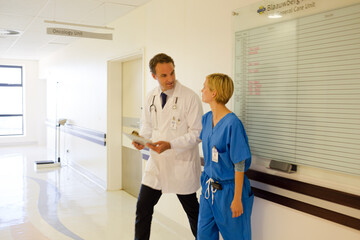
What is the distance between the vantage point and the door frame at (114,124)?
5.56 metres

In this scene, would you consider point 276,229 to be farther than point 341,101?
Yes

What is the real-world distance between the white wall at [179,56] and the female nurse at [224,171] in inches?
15.7

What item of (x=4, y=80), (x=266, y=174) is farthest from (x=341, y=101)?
(x=4, y=80)

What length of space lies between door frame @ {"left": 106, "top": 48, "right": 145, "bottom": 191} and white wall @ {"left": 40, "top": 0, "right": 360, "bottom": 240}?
0.14 metres

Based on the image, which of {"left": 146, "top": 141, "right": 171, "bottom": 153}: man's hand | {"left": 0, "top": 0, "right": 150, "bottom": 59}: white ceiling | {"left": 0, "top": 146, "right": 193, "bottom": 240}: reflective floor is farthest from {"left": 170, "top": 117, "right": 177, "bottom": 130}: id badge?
{"left": 0, "top": 0, "right": 150, "bottom": 59}: white ceiling

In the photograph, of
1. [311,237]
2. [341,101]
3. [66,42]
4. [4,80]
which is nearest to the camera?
[341,101]

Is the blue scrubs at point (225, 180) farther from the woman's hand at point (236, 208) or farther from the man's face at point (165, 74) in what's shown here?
the man's face at point (165, 74)

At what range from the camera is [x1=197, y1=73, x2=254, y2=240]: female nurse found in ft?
6.78

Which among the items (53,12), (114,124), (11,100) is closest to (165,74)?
(53,12)

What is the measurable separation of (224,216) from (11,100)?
37.3 ft

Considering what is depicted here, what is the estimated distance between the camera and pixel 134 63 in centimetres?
520

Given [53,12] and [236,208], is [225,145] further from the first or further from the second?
[53,12]

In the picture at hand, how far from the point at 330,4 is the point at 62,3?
3.50 meters

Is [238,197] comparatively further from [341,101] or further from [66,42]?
[66,42]
